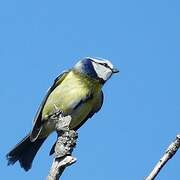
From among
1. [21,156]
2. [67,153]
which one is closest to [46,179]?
[67,153]

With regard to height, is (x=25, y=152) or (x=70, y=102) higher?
(x=70, y=102)

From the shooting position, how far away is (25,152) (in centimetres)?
771

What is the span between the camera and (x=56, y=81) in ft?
26.2

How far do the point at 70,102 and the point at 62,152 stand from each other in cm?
Result: 453

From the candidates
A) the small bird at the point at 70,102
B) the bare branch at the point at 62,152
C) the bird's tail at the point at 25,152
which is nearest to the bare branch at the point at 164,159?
the bare branch at the point at 62,152

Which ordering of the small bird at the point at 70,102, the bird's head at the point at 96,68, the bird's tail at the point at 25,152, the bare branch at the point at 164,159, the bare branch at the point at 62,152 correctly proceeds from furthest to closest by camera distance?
the bird's head at the point at 96,68 → the small bird at the point at 70,102 → the bird's tail at the point at 25,152 → the bare branch at the point at 62,152 → the bare branch at the point at 164,159

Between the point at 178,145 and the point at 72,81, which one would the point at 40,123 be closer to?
the point at 72,81

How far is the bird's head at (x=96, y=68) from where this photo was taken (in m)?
7.91

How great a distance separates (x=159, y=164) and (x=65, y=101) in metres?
4.97

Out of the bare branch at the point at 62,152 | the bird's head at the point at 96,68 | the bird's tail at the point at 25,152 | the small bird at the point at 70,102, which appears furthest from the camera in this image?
the bird's head at the point at 96,68

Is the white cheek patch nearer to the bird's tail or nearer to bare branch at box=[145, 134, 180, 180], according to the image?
the bird's tail

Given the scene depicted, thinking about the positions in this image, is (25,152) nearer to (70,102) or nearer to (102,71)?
(70,102)

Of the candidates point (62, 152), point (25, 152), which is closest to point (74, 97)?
point (25, 152)

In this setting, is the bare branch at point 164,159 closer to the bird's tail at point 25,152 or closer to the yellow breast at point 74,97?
the bird's tail at point 25,152
